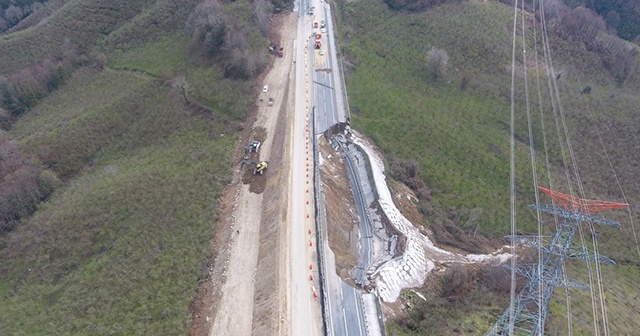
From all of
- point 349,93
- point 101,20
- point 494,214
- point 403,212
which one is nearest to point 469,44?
point 349,93

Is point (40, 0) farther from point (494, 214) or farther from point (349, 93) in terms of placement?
point (494, 214)

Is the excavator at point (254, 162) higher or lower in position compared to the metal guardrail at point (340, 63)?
lower

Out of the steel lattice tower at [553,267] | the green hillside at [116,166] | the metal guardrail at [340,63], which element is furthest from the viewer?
the metal guardrail at [340,63]

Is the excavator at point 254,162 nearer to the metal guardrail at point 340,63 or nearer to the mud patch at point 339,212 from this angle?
the mud patch at point 339,212

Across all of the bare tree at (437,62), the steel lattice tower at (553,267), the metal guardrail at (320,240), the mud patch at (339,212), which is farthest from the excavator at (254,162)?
the bare tree at (437,62)

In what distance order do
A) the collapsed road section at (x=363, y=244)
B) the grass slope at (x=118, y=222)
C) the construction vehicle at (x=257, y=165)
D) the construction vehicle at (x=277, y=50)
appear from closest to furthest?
the collapsed road section at (x=363, y=244)
the grass slope at (x=118, y=222)
the construction vehicle at (x=257, y=165)
the construction vehicle at (x=277, y=50)

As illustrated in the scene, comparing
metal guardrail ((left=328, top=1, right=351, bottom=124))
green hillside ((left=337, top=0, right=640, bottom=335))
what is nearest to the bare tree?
green hillside ((left=337, top=0, right=640, bottom=335))
